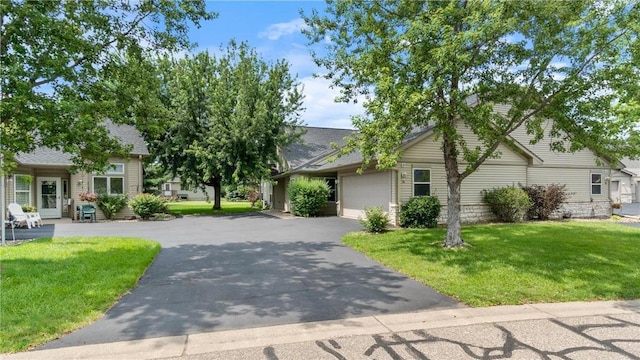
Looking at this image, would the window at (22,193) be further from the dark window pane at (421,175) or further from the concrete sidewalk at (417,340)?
the dark window pane at (421,175)

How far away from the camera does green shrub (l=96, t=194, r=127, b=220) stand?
62.0ft

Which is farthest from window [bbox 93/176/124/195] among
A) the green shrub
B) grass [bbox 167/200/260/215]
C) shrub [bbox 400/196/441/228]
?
shrub [bbox 400/196/441/228]

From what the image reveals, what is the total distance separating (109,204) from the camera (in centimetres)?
1889

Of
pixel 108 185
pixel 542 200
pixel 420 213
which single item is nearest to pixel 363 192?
pixel 420 213

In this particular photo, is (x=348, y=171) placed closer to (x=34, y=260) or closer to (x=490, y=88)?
(x=490, y=88)

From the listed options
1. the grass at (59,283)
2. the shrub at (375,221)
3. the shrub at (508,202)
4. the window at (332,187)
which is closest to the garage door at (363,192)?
the window at (332,187)

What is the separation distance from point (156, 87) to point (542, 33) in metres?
9.15

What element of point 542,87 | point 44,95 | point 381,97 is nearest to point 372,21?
point 381,97

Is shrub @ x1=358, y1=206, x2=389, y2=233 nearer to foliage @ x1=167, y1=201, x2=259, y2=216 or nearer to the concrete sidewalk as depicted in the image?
the concrete sidewalk

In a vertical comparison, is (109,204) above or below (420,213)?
above

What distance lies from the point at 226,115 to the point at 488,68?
15992 millimetres

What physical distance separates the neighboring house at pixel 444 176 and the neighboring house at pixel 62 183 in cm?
883

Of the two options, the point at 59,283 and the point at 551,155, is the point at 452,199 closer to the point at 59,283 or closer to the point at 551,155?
the point at 59,283

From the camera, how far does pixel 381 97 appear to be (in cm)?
838
